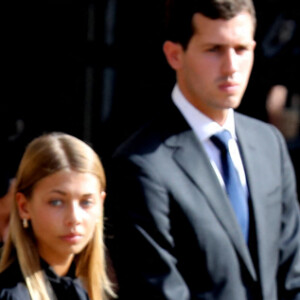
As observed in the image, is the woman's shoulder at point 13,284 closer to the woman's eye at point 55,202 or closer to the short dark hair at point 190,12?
the woman's eye at point 55,202

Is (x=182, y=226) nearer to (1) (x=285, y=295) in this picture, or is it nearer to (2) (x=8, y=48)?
(1) (x=285, y=295)

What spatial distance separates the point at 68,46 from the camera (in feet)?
20.4

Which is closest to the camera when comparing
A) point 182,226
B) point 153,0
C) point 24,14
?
point 182,226

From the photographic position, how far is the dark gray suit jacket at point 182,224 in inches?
118

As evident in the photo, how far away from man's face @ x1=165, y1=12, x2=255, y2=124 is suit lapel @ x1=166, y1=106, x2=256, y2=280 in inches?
6.0

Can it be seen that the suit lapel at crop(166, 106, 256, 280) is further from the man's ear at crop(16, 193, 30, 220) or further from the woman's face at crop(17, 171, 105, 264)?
the man's ear at crop(16, 193, 30, 220)

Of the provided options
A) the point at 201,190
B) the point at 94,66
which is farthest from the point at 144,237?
the point at 94,66

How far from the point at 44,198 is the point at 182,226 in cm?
49

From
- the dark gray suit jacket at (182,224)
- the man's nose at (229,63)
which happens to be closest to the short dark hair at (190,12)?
the man's nose at (229,63)

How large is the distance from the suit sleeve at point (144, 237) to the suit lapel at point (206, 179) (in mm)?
129

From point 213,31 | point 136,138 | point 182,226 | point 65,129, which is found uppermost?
point 213,31

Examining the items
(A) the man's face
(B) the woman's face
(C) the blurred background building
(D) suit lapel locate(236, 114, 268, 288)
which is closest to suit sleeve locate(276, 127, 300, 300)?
(D) suit lapel locate(236, 114, 268, 288)

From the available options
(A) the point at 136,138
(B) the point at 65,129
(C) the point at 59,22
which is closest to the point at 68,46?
(C) the point at 59,22

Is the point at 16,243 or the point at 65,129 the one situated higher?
the point at 16,243
